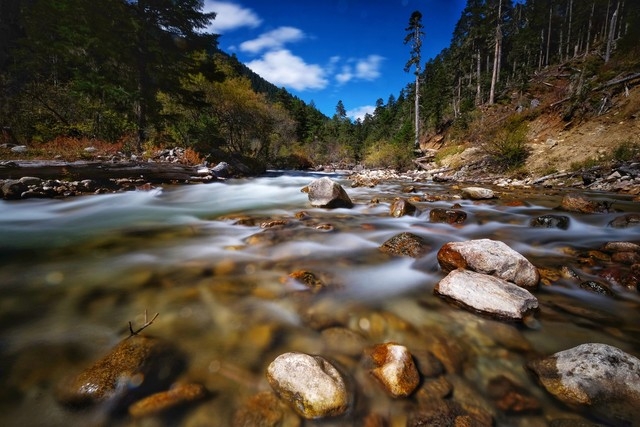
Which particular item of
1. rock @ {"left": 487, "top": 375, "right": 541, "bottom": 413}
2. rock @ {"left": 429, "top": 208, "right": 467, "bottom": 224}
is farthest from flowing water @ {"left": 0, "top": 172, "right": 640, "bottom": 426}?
rock @ {"left": 429, "top": 208, "right": 467, "bottom": 224}

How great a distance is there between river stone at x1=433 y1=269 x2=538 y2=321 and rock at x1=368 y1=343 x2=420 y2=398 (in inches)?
41.6

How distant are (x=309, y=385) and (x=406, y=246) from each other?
3.18 m

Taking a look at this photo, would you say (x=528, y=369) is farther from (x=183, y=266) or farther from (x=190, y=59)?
(x=190, y=59)

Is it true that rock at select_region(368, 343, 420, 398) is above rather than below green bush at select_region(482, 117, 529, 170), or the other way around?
below

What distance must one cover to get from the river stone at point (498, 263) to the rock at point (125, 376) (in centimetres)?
321

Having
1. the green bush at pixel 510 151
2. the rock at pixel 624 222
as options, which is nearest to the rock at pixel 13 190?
the rock at pixel 624 222

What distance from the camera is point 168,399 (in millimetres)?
1861

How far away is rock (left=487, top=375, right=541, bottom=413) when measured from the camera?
6.32 feet

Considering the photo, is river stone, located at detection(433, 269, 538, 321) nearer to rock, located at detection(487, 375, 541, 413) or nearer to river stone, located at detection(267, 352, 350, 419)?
rock, located at detection(487, 375, 541, 413)

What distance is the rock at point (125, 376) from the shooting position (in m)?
1.84

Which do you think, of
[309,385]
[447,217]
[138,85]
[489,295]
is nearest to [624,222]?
[447,217]

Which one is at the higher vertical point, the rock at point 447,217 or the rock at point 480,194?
the rock at point 480,194

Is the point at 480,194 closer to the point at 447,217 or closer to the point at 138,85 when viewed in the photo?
the point at 447,217

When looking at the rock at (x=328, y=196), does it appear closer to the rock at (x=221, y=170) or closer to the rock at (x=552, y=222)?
the rock at (x=552, y=222)
